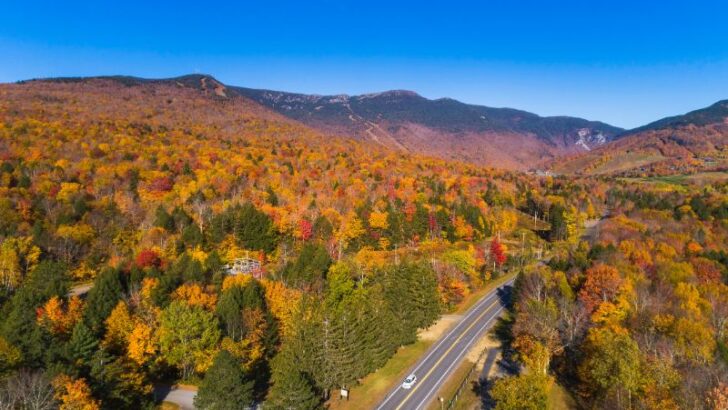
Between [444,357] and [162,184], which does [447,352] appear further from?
[162,184]

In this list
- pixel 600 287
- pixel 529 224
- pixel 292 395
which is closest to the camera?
pixel 292 395

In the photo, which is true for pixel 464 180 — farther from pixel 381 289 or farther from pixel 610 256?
pixel 381 289

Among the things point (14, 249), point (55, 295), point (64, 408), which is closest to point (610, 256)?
point (64, 408)

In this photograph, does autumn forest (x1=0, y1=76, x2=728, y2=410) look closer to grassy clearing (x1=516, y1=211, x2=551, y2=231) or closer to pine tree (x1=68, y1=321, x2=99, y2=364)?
pine tree (x1=68, y1=321, x2=99, y2=364)

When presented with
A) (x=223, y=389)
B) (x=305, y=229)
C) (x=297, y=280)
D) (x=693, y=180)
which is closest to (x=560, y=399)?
(x=223, y=389)

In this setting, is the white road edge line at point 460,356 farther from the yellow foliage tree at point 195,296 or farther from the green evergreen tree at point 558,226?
the green evergreen tree at point 558,226

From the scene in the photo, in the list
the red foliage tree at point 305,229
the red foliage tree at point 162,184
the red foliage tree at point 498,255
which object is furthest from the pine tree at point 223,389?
the red foliage tree at point 162,184
